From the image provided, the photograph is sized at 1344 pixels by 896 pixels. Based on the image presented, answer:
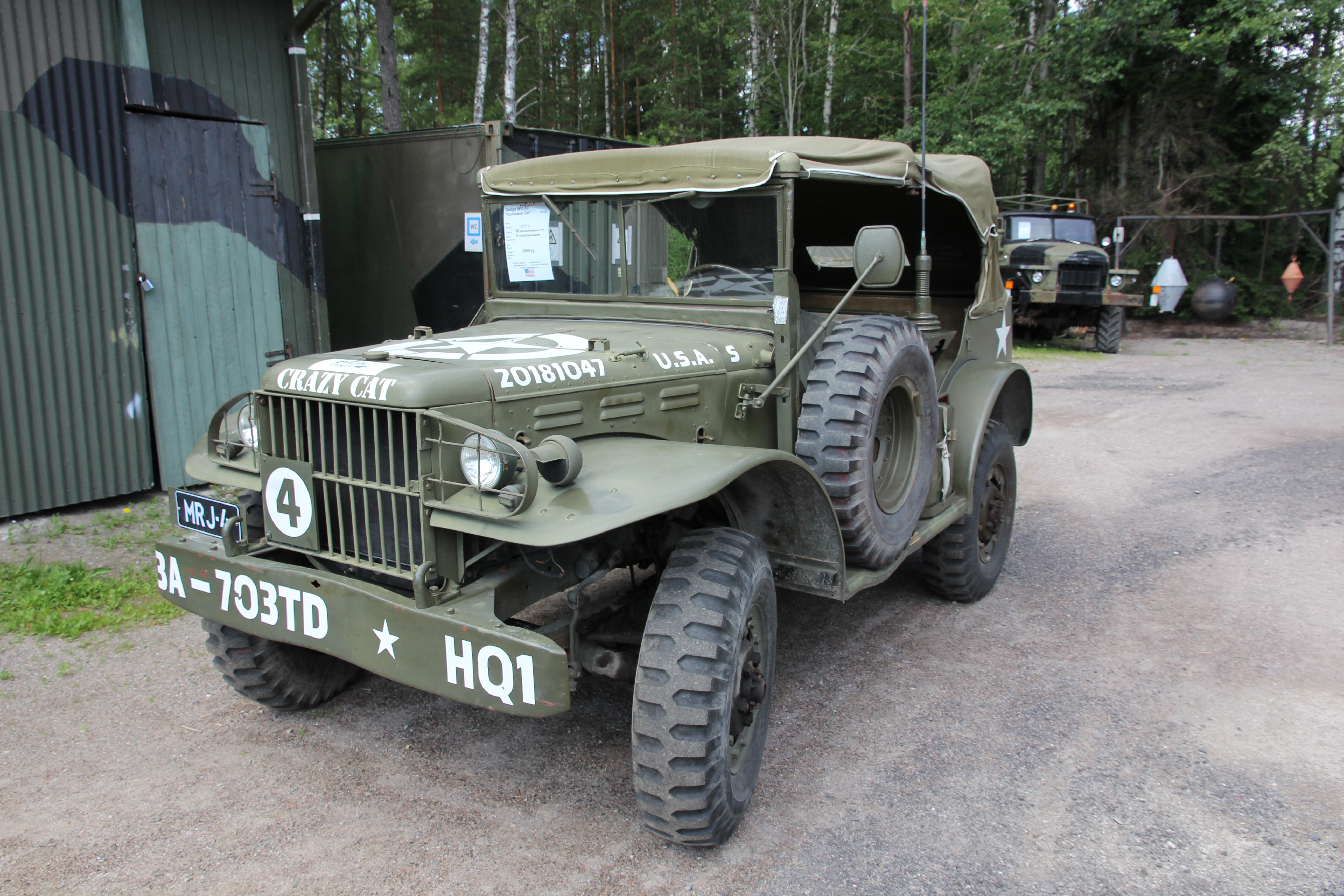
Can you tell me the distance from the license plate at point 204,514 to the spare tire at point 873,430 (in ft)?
6.26

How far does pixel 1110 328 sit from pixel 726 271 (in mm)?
13192

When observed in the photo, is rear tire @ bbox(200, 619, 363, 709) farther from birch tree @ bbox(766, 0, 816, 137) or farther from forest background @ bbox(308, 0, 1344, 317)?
birch tree @ bbox(766, 0, 816, 137)

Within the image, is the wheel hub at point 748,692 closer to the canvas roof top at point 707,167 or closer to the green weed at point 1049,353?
the canvas roof top at point 707,167

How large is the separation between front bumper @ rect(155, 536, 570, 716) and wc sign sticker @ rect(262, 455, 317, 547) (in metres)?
0.10

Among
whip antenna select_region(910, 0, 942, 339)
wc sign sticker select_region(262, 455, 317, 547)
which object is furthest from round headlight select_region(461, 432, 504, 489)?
whip antenna select_region(910, 0, 942, 339)

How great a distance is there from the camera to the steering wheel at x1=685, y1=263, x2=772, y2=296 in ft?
11.7

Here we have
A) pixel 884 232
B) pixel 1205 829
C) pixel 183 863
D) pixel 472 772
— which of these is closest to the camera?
pixel 183 863

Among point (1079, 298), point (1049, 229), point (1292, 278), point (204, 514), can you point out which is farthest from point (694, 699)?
point (1292, 278)

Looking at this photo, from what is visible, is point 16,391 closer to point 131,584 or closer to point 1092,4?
point 131,584

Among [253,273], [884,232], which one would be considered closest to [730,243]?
[884,232]

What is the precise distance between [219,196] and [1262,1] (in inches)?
705

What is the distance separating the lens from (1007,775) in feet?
10.1

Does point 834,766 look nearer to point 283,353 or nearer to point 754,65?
point 283,353

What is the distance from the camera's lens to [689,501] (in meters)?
2.46
